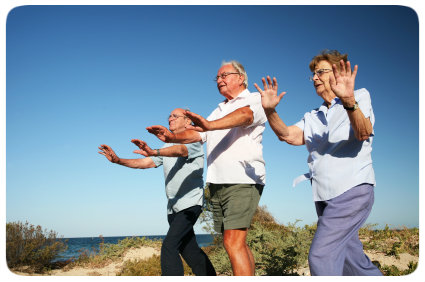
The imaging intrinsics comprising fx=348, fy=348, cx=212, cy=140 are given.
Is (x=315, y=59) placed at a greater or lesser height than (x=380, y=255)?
greater

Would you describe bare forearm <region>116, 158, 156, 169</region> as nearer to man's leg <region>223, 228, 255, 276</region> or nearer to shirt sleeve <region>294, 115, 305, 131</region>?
man's leg <region>223, 228, 255, 276</region>

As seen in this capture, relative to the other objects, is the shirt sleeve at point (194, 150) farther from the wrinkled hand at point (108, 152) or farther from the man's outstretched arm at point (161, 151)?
the wrinkled hand at point (108, 152)

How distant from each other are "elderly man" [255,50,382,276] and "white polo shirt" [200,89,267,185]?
1.62 feet

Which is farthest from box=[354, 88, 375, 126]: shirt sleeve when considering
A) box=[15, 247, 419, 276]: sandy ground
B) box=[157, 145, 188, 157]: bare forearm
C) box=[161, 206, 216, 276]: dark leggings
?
box=[15, 247, 419, 276]: sandy ground

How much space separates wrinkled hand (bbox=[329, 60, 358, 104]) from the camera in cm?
221

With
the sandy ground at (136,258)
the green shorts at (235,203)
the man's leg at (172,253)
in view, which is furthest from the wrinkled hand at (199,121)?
the sandy ground at (136,258)

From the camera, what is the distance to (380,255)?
5863 mm

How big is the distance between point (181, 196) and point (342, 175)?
194 centimetres

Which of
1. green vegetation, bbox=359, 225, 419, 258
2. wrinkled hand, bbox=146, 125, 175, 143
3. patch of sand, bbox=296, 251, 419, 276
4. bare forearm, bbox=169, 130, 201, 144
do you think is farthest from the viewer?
green vegetation, bbox=359, 225, 419, 258

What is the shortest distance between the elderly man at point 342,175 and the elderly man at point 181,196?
1.46 m

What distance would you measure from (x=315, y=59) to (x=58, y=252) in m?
7.48
